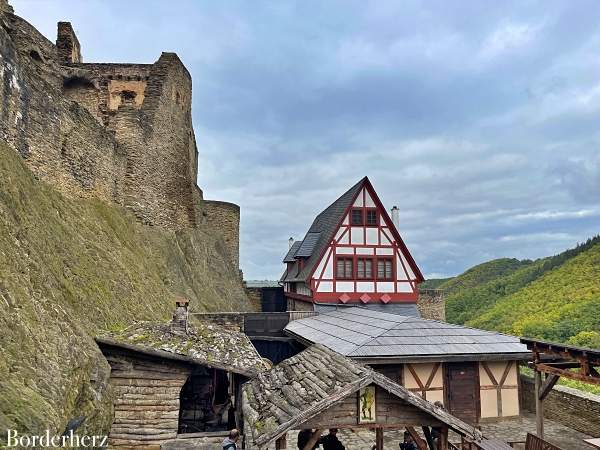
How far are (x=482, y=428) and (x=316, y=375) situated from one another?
28.2ft

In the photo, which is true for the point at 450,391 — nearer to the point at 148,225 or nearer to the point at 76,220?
the point at 76,220

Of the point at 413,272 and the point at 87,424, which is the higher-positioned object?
the point at 413,272

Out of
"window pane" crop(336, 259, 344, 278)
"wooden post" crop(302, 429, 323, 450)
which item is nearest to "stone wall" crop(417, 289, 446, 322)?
"window pane" crop(336, 259, 344, 278)

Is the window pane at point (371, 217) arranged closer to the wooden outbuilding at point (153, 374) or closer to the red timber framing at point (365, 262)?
the red timber framing at point (365, 262)

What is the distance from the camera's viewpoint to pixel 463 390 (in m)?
13.0

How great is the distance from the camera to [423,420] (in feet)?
20.2

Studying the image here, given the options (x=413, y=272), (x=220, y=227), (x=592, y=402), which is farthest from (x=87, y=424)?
(x=220, y=227)

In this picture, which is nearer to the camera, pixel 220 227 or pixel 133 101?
pixel 133 101

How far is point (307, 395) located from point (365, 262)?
17.2 meters

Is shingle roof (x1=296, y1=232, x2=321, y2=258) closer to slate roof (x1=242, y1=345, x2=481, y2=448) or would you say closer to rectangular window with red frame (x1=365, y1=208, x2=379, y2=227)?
rectangular window with red frame (x1=365, y1=208, x2=379, y2=227)

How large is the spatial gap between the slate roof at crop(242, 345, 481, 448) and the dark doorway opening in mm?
4531

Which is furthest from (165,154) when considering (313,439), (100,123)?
(313,439)

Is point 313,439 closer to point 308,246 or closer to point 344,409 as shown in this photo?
point 344,409

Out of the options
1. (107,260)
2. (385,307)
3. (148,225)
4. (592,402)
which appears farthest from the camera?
(385,307)
